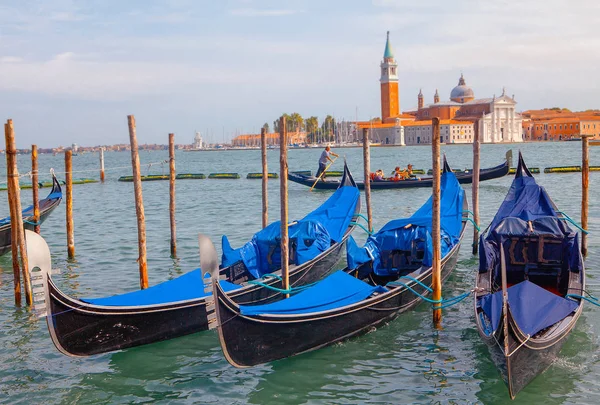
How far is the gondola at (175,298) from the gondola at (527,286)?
67.4 inches

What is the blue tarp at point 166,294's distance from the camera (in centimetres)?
489

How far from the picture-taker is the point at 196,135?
121062 millimetres

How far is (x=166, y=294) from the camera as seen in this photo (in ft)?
17.1

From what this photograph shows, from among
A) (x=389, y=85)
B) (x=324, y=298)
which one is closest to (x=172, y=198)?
(x=324, y=298)

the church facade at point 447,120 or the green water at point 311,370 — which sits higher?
the church facade at point 447,120

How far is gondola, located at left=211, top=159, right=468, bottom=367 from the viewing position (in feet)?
14.4

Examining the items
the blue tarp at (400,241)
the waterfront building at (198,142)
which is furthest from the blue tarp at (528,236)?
the waterfront building at (198,142)

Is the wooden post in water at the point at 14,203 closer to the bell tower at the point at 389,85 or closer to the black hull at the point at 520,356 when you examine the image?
the black hull at the point at 520,356

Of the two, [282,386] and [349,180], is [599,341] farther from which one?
[349,180]

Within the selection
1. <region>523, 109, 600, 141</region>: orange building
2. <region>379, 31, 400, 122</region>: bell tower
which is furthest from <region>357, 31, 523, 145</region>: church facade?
<region>523, 109, 600, 141</region>: orange building

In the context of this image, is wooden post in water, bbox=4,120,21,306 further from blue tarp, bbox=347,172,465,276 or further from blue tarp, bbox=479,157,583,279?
blue tarp, bbox=479,157,583,279

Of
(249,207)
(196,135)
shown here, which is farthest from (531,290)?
(196,135)

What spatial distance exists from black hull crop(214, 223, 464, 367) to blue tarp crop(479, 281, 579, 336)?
2.87 feet

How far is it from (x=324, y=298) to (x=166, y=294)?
1245 millimetres
